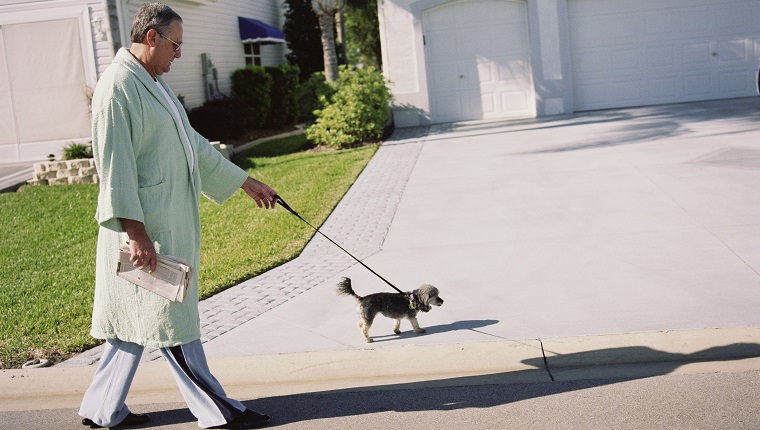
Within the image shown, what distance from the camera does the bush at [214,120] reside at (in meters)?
17.5

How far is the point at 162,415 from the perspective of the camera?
470 centimetres

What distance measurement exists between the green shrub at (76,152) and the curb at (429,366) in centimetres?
997

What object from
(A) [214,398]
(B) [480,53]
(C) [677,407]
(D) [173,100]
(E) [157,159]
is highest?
(B) [480,53]

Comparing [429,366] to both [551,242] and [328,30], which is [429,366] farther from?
[328,30]

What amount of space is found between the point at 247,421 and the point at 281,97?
18088mm

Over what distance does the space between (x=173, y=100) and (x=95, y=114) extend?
464 mm

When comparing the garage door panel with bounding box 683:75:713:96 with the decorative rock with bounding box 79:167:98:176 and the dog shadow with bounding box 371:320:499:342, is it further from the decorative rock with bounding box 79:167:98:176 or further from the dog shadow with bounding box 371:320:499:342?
the dog shadow with bounding box 371:320:499:342

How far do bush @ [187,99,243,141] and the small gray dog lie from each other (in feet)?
40.7

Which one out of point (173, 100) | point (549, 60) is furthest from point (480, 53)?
point (173, 100)

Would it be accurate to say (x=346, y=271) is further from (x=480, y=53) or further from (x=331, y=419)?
(x=480, y=53)

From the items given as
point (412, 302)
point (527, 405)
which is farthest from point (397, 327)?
point (527, 405)

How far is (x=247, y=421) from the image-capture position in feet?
14.2

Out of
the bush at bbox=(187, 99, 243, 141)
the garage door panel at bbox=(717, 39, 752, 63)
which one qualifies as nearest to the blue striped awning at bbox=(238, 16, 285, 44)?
the bush at bbox=(187, 99, 243, 141)

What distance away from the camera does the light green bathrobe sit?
155 inches
